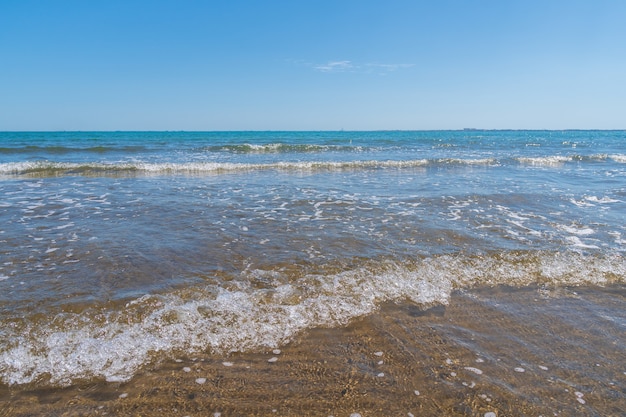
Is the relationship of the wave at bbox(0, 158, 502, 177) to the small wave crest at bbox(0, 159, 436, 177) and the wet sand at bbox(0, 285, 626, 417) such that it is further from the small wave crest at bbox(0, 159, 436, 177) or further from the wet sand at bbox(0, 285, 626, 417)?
the wet sand at bbox(0, 285, 626, 417)

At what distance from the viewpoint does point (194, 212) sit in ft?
28.3

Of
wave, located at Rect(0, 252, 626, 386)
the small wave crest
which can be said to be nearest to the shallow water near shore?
wave, located at Rect(0, 252, 626, 386)

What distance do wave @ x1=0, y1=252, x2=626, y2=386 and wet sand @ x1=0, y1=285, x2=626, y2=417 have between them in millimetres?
207

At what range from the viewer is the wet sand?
272cm

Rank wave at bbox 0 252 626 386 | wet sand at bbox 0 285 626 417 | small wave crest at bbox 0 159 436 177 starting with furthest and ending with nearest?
small wave crest at bbox 0 159 436 177 < wave at bbox 0 252 626 386 < wet sand at bbox 0 285 626 417

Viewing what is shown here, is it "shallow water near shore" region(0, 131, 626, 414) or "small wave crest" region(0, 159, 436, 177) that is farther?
"small wave crest" region(0, 159, 436, 177)

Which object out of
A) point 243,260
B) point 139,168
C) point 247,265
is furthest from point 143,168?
point 247,265

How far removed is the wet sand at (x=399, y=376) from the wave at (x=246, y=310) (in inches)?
8.2

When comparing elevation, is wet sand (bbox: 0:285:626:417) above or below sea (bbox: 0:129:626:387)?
below

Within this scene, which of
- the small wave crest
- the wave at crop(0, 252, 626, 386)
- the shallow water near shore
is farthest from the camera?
the small wave crest

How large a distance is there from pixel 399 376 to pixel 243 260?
3140 millimetres

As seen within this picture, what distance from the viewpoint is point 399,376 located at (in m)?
3.06

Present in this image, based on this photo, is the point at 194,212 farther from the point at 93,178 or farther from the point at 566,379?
the point at 93,178

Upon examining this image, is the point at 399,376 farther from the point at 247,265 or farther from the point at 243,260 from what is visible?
the point at 243,260
